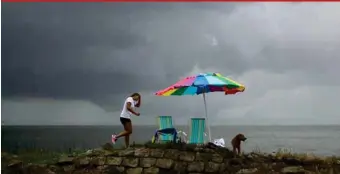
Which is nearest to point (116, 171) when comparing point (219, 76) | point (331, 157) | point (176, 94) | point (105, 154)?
point (105, 154)

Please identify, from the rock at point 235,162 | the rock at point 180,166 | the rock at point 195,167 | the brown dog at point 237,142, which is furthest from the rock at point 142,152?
the brown dog at point 237,142

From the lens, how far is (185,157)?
12.0 m

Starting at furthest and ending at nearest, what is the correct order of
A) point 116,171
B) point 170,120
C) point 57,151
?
point 57,151, point 170,120, point 116,171

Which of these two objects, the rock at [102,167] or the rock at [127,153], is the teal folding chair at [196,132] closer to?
the rock at [127,153]

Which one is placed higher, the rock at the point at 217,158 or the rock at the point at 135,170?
the rock at the point at 217,158

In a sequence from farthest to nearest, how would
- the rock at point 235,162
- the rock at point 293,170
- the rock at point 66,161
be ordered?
1. the rock at point 66,161
2. the rock at point 235,162
3. the rock at point 293,170

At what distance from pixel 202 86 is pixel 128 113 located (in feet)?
5.69

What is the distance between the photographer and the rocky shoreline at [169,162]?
11711 mm

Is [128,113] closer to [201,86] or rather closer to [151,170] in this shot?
[151,170]

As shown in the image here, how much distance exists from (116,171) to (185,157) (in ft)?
4.68

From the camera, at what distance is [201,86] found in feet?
42.3

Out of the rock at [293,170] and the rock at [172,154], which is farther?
the rock at [172,154]

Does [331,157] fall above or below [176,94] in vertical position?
below

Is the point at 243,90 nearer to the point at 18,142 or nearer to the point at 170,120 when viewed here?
the point at 170,120
